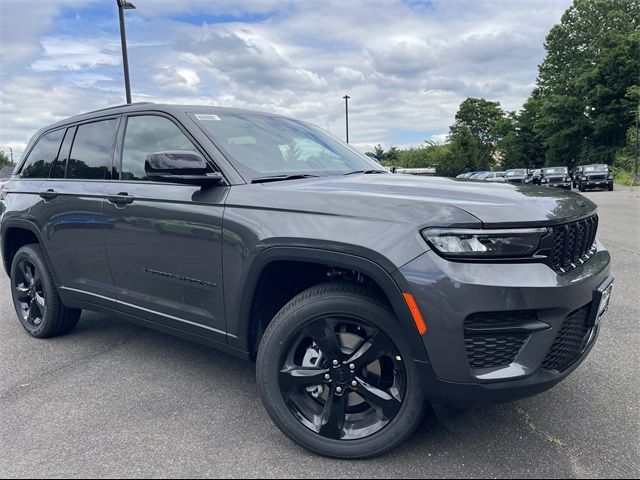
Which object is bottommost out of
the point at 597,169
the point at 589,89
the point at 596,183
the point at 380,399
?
the point at 596,183

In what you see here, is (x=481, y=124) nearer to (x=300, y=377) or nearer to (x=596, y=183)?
(x=596, y=183)

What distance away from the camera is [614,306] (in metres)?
4.87

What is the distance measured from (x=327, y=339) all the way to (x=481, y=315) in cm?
72

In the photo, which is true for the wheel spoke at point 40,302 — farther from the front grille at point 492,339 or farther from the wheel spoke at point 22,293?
the front grille at point 492,339

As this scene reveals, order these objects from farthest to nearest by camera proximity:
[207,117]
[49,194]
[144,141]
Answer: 1. [49,194]
2. [144,141]
3. [207,117]

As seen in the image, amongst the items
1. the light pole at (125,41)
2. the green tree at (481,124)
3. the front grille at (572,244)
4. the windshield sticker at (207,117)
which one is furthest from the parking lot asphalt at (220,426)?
the green tree at (481,124)

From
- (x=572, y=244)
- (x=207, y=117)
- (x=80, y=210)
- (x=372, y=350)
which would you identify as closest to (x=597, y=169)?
(x=572, y=244)

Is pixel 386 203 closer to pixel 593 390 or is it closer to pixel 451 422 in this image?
pixel 451 422

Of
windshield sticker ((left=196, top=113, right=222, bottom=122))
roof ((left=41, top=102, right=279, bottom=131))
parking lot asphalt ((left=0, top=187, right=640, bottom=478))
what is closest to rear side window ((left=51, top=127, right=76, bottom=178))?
roof ((left=41, top=102, right=279, bottom=131))

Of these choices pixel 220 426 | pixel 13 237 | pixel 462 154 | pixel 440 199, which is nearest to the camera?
pixel 440 199

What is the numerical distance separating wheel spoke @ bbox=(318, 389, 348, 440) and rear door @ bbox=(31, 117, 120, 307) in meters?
1.85

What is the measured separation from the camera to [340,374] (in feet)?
8.02

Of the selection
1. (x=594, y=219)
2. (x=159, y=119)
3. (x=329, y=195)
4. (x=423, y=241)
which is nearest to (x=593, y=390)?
(x=594, y=219)

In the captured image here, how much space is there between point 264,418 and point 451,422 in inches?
42.3
